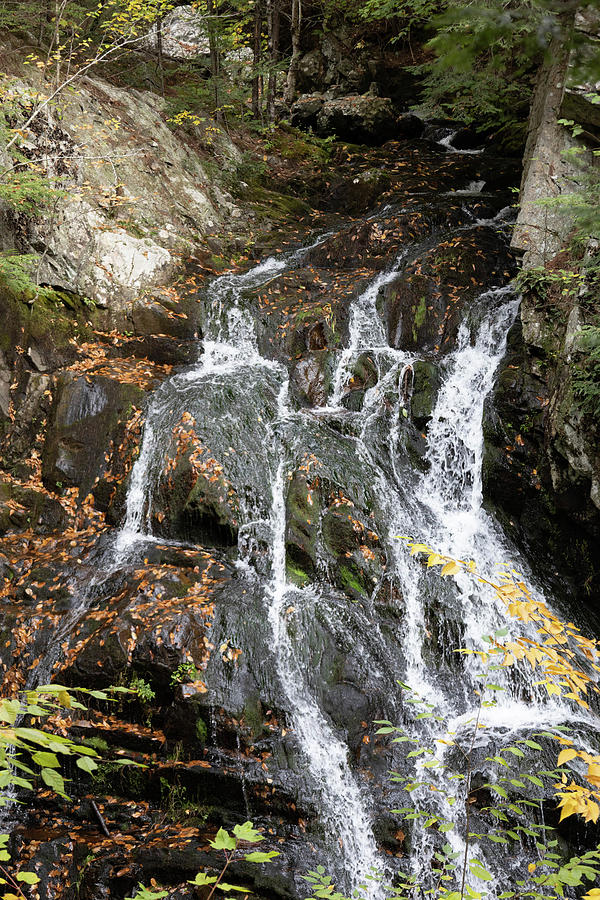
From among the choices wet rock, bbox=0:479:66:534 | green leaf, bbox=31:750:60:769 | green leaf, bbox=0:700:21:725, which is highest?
green leaf, bbox=0:700:21:725

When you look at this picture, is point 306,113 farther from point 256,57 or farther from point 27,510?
point 27,510

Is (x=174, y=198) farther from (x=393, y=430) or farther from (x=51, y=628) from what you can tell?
(x=51, y=628)

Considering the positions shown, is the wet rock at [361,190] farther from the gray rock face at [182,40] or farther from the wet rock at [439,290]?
the gray rock face at [182,40]

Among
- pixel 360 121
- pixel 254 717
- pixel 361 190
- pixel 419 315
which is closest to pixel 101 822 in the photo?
pixel 254 717

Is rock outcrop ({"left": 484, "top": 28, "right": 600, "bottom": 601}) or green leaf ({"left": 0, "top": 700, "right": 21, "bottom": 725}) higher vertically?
rock outcrop ({"left": 484, "top": 28, "right": 600, "bottom": 601})

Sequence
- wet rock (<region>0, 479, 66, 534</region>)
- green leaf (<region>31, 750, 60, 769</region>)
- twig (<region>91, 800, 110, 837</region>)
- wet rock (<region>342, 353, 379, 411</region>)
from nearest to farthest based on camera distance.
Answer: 1. green leaf (<region>31, 750, 60, 769</region>)
2. twig (<region>91, 800, 110, 837</region>)
3. wet rock (<region>0, 479, 66, 534</region>)
4. wet rock (<region>342, 353, 379, 411</region>)

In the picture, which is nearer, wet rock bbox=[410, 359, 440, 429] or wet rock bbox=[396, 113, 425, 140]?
wet rock bbox=[410, 359, 440, 429]

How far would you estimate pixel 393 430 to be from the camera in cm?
775

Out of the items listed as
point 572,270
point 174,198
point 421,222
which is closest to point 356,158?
point 421,222

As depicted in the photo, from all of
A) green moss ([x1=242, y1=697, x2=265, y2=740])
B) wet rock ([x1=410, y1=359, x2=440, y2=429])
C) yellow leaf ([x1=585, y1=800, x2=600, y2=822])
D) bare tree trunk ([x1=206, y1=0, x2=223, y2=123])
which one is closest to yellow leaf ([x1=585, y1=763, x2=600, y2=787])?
yellow leaf ([x1=585, y1=800, x2=600, y2=822])

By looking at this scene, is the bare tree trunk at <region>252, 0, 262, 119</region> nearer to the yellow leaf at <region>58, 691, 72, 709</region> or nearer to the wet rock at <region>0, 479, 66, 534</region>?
the wet rock at <region>0, 479, 66, 534</region>

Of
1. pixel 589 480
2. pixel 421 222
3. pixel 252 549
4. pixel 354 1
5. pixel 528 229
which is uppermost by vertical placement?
pixel 354 1

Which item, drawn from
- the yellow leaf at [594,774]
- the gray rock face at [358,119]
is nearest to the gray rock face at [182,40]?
the gray rock face at [358,119]

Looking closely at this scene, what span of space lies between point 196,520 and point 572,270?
5.92 m
